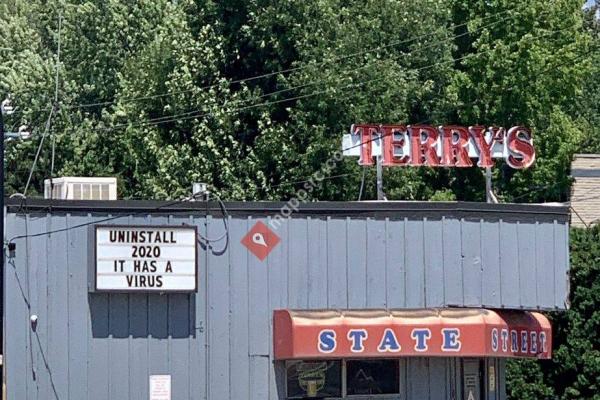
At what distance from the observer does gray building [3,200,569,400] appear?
73.2ft

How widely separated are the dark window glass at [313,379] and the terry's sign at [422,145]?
4.40 meters

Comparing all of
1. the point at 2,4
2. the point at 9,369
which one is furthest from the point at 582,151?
the point at 9,369

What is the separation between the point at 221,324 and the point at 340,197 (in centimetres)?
2473

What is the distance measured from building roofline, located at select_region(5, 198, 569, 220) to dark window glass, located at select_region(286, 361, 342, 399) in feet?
8.97

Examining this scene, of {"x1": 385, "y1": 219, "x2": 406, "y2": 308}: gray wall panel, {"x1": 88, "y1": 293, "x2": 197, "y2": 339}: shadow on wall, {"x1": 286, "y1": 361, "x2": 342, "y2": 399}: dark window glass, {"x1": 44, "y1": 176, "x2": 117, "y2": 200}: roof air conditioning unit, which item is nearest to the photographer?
{"x1": 88, "y1": 293, "x2": 197, "y2": 339}: shadow on wall

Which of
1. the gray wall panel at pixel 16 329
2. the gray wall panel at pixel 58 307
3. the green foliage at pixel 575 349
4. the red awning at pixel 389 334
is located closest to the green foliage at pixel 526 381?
the green foliage at pixel 575 349

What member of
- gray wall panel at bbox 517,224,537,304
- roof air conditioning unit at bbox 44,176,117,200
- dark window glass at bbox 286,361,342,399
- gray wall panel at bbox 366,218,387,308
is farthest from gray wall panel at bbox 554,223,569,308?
roof air conditioning unit at bbox 44,176,117,200

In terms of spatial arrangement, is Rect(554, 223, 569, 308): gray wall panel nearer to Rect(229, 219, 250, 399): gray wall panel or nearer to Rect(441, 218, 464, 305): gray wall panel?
Rect(441, 218, 464, 305): gray wall panel

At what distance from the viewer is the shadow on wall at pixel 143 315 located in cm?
2255

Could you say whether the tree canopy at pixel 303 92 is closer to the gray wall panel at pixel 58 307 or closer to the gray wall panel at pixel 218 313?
the gray wall panel at pixel 218 313

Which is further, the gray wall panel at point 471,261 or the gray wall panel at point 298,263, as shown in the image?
the gray wall panel at point 471,261

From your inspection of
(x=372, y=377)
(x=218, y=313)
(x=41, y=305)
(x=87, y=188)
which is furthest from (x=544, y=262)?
(x=41, y=305)

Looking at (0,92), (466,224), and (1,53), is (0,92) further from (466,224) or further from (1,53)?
(466,224)

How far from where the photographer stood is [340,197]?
4766 centimetres
